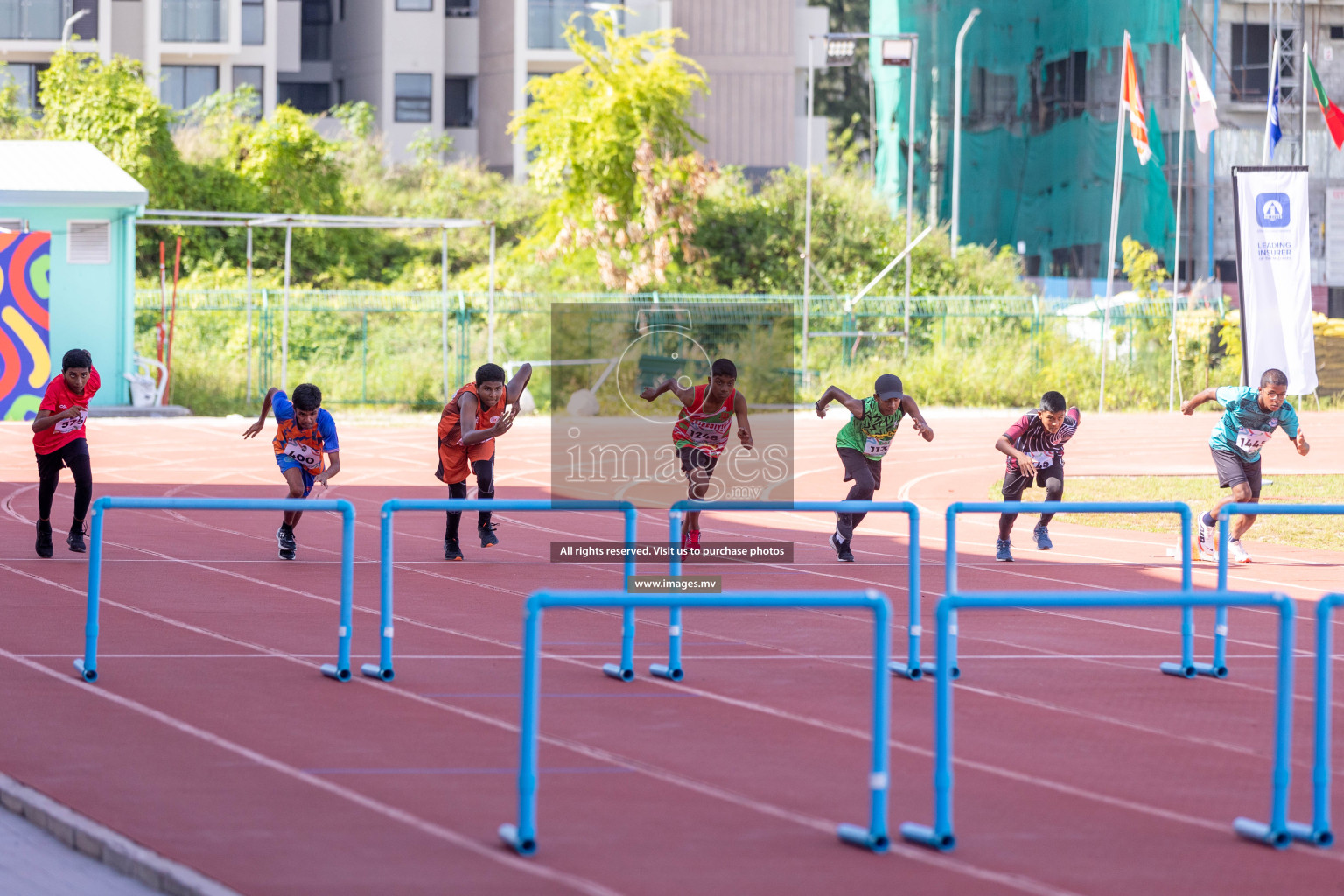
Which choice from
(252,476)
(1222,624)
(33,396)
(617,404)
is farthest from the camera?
(617,404)

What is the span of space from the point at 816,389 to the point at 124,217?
40.8 ft

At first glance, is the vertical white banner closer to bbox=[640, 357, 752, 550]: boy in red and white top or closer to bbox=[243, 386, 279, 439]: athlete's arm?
bbox=[640, 357, 752, 550]: boy in red and white top

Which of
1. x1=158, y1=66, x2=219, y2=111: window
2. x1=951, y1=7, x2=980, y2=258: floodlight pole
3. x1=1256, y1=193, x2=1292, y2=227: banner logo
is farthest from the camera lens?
x1=158, y1=66, x2=219, y2=111: window

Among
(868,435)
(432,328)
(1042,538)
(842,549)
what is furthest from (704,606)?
(432,328)

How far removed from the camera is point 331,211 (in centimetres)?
3631

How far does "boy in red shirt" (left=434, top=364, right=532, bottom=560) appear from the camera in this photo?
1188 cm

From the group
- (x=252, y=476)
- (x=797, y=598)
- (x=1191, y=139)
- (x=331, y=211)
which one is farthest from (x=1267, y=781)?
(x=1191, y=139)

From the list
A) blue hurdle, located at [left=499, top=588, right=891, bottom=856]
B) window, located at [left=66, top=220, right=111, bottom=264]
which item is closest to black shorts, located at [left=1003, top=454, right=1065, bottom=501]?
blue hurdle, located at [left=499, top=588, right=891, bottom=856]

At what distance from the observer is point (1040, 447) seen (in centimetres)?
1328

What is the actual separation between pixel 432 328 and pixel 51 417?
19.7 meters

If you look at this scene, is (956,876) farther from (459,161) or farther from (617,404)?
(459,161)

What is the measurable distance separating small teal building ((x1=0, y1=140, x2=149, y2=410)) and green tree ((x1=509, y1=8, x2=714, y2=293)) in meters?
9.96

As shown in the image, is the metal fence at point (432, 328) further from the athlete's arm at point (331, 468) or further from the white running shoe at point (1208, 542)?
the white running shoe at point (1208, 542)

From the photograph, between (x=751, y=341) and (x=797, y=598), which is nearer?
(x=797, y=598)
